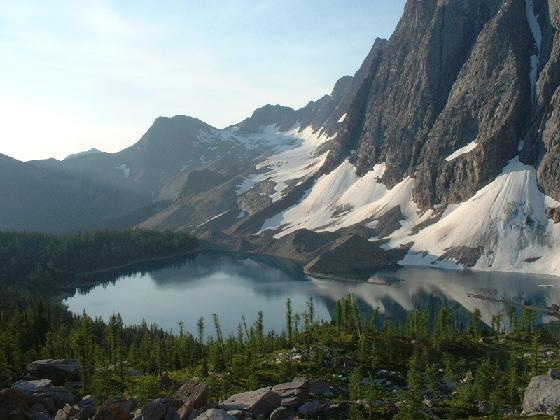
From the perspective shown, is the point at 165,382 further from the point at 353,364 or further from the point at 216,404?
the point at 353,364

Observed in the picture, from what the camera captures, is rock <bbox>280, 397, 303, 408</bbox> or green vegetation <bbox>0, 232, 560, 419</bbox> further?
green vegetation <bbox>0, 232, 560, 419</bbox>

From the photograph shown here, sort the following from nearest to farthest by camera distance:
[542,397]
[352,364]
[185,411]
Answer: [185,411]
[542,397]
[352,364]

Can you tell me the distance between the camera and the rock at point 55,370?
8538cm

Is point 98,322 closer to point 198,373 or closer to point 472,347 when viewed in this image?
point 198,373

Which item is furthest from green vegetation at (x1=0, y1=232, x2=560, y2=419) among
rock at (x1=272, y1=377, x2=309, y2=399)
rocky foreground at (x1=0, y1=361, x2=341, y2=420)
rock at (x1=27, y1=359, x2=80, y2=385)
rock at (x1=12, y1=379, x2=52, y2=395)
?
rock at (x1=12, y1=379, x2=52, y2=395)

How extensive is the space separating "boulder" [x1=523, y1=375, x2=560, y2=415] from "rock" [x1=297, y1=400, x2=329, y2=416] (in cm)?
2199

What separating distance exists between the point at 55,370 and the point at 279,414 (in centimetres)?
4850

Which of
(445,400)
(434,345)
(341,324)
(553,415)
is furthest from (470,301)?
(553,415)

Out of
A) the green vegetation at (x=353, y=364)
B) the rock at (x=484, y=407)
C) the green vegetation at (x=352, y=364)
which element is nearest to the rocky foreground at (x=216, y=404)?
the rock at (x=484, y=407)

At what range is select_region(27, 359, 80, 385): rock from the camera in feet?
280

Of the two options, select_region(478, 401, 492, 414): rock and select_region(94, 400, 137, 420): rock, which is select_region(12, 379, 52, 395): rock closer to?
select_region(94, 400, 137, 420): rock

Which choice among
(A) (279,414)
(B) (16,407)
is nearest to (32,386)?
(B) (16,407)

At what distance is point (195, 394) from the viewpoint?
5794 cm

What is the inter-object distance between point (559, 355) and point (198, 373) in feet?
203
